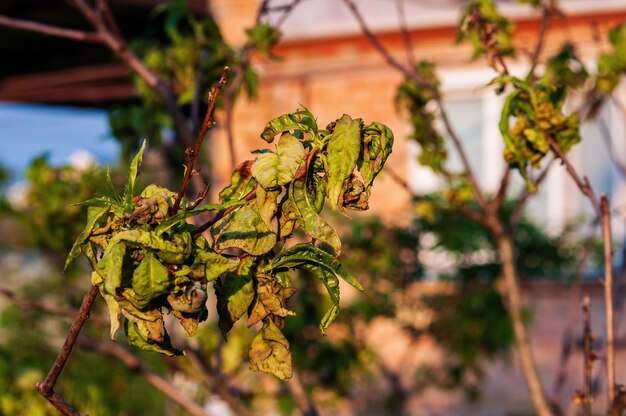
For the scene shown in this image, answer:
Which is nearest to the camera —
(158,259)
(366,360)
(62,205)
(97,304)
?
(158,259)

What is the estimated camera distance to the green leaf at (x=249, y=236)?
1389mm

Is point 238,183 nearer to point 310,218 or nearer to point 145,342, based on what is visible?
point 310,218

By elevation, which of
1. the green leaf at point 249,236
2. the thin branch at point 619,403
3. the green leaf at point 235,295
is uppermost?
the green leaf at point 249,236

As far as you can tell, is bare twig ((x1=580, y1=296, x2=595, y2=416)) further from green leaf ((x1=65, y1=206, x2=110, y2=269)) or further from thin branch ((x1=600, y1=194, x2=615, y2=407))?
green leaf ((x1=65, y1=206, x2=110, y2=269))

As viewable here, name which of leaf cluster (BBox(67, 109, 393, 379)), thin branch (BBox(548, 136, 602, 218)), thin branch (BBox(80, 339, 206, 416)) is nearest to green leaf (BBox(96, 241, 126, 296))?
leaf cluster (BBox(67, 109, 393, 379))

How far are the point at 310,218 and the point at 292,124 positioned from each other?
0.15 m

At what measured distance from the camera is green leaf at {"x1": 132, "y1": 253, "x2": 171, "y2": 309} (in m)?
1.30

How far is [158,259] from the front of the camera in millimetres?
1323

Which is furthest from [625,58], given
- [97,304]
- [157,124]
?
[97,304]

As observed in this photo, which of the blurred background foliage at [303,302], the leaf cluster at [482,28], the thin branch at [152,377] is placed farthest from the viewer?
the blurred background foliage at [303,302]

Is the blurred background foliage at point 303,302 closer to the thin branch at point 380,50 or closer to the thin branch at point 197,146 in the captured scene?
the thin branch at point 380,50

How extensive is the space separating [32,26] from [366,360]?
2.73 metres

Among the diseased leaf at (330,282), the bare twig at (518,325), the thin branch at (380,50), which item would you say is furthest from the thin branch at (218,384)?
the diseased leaf at (330,282)

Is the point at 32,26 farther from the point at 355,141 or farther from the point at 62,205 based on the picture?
the point at 355,141
